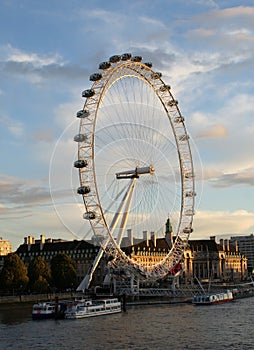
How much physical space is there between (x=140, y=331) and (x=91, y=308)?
15096 mm

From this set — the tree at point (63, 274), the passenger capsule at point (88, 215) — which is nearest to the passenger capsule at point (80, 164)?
the passenger capsule at point (88, 215)

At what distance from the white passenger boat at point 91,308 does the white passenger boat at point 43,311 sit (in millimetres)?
1375

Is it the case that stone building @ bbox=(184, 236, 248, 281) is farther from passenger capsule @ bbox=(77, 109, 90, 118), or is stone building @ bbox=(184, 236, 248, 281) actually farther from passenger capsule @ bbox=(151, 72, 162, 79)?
passenger capsule @ bbox=(77, 109, 90, 118)

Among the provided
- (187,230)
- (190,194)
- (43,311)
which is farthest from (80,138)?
(187,230)

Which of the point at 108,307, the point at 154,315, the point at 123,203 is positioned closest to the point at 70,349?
the point at 154,315

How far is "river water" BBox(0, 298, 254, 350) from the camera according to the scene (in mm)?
38188

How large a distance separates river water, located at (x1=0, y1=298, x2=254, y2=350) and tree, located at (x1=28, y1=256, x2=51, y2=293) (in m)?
17.1

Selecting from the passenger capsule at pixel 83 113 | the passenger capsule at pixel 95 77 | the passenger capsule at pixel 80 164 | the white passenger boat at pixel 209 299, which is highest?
the passenger capsule at pixel 95 77

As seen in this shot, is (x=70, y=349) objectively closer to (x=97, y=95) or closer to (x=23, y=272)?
(x=97, y=95)

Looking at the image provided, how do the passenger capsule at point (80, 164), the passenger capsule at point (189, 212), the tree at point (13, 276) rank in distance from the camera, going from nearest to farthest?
the passenger capsule at point (80, 164) → the passenger capsule at point (189, 212) → the tree at point (13, 276)

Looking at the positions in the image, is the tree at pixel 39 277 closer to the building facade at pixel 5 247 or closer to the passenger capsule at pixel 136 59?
the passenger capsule at pixel 136 59

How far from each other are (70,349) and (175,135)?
39341mm

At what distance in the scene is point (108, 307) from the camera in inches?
2406

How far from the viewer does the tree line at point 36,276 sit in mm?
78250
